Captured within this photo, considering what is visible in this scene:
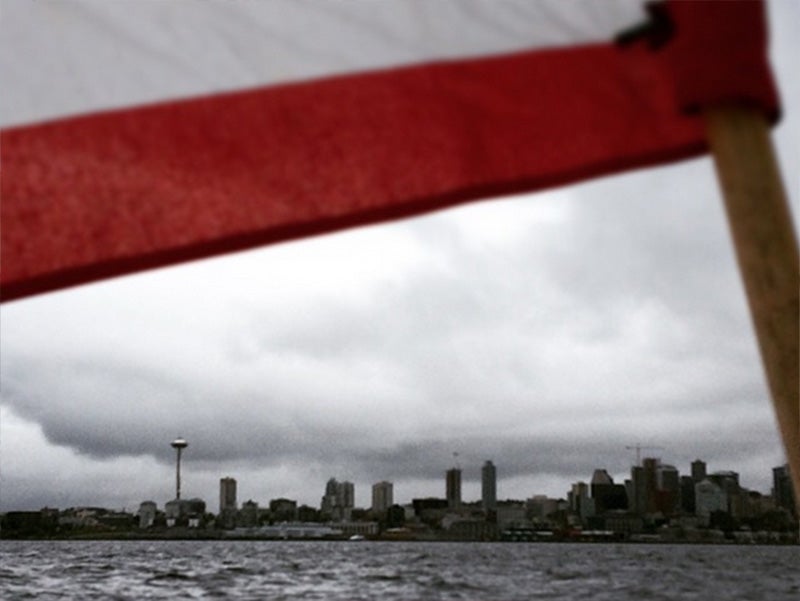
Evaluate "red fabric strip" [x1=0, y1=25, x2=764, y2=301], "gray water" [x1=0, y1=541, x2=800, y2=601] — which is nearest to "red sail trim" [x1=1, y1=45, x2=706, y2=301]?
"red fabric strip" [x1=0, y1=25, x2=764, y2=301]

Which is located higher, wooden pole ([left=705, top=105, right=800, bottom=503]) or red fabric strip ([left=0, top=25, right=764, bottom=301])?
red fabric strip ([left=0, top=25, right=764, bottom=301])

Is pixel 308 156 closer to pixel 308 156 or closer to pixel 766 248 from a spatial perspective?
pixel 308 156

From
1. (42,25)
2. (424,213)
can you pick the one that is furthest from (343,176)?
(42,25)

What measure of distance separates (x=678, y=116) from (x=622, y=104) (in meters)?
0.10

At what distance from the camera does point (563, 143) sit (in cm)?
169

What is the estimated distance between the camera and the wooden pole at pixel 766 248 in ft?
4.63

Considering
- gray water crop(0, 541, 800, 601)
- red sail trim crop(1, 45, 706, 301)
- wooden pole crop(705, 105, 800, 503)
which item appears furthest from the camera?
gray water crop(0, 541, 800, 601)

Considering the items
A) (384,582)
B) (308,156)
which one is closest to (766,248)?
(308,156)

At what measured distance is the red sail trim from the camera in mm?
1687

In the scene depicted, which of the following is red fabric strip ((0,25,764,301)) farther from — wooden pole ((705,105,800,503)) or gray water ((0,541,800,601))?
gray water ((0,541,800,601))

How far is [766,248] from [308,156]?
0.68 metres

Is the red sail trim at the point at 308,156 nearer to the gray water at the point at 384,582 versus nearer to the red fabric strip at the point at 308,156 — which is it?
the red fabric strip at the point at 308,156

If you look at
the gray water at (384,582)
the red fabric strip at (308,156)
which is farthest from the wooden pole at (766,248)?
the gray water at (384,582)

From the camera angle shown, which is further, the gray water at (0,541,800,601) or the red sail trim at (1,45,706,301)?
the gray water at (0,541,800,601)
